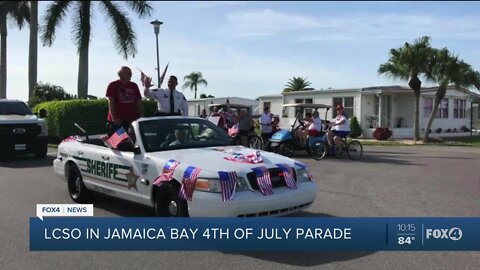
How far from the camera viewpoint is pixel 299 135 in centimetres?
1667

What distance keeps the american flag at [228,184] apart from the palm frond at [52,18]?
24.2 metres

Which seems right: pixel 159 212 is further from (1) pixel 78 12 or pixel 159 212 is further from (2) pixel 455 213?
(1) pixel 78 12

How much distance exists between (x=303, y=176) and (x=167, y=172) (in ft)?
5.43

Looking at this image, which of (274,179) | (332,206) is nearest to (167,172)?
(274,179)

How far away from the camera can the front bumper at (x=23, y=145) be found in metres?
15.4

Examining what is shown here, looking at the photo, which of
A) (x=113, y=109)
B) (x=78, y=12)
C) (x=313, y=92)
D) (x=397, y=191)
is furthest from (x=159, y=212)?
(x=313, y=92)

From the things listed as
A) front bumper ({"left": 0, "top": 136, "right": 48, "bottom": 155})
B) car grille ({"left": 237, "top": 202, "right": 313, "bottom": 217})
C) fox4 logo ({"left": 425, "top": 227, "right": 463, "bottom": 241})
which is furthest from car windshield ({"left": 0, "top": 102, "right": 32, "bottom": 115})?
fox4 logo ({"left": 425, "top": 227, "right": 463, "bottom": 241})

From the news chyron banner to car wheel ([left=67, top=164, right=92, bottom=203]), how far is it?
234 centimetres

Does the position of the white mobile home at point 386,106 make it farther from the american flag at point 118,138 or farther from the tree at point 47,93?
the american flag at point 118,138

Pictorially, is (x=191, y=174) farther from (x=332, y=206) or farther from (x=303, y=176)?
(x=332, y=206)

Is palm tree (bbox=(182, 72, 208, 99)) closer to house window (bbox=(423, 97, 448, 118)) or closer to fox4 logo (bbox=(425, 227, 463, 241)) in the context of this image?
house window (bbox=(423, 97, 448, 118))

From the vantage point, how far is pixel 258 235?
566cm

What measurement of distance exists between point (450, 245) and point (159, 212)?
3.26m

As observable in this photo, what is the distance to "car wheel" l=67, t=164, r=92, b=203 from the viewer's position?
8211 millimetres
